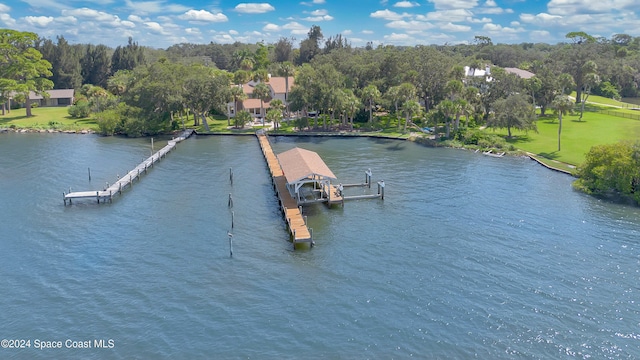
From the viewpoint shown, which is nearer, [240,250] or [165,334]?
[165,334]

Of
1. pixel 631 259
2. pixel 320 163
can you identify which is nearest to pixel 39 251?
pixel 320 163

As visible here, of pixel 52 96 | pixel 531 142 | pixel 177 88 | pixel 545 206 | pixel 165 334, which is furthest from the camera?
pixel 52 96

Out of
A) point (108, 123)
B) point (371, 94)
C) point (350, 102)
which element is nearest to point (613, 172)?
point (350, 102)

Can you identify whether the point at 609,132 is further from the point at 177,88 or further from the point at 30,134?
the point at 30,134

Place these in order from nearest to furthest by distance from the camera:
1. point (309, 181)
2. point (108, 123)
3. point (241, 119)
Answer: point (309, 181) < point (108, 123) < point (241, 119)

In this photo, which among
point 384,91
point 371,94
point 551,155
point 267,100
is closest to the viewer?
point 551,155

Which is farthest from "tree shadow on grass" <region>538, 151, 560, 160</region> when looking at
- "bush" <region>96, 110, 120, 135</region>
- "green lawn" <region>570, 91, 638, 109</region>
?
"bush" <region>96, 110, 120, 135</region>

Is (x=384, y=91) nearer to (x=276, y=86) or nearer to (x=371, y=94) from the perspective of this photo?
(x=371, y=94)
